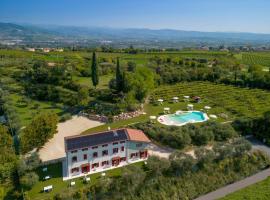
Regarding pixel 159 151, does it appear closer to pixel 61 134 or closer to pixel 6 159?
pixel 61 134

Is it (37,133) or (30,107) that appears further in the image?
(30,107)

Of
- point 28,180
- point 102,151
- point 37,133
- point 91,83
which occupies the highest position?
point 91,83

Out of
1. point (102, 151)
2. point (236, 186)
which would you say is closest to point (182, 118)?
point (236, 186)

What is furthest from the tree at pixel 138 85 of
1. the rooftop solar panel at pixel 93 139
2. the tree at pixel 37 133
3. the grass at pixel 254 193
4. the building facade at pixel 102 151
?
the grass at pixel 254 193

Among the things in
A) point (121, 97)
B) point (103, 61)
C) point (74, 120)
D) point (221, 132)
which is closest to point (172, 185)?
point (221, 132)

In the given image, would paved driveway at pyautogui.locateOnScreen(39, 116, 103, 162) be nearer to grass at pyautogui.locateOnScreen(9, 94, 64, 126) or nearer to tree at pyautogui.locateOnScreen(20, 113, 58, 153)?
tree at pyautogui.locateOnScreen(20, 113, 58, 153)

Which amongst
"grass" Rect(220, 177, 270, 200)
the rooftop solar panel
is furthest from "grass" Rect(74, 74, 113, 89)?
"grass" Rect(220, 177, 270, 200)

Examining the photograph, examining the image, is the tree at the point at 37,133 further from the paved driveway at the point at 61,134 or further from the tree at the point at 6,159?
the tree at the point at 6,159

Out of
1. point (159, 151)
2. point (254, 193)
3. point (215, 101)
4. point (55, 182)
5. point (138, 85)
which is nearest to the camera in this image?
point (254, 193)

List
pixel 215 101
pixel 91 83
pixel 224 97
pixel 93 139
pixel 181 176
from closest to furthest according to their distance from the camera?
pixel 181 176
pixel 93 139
pixel 215 101
pixel 224 97
pixel 91 83
